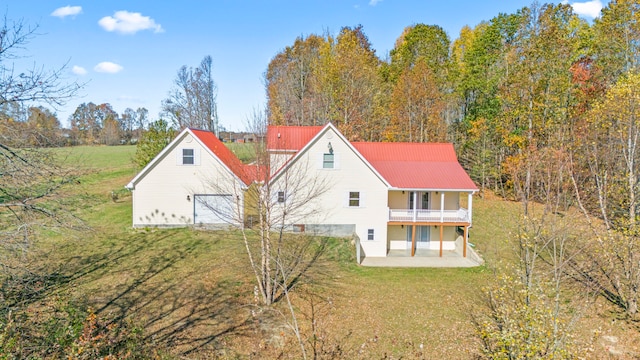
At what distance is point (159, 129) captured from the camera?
2858cm

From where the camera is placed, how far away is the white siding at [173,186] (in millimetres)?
21406

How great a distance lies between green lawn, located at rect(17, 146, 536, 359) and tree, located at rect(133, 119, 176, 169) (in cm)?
804

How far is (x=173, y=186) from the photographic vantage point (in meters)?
21.6

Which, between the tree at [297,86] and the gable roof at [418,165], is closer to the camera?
the gable roof at [418,165]

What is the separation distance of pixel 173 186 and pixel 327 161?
357 inches

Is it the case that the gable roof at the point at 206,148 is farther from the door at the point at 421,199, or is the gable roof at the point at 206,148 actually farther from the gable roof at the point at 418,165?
the door at the point at 421,199

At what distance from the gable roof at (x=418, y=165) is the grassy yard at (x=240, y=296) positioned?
4469 millimetres

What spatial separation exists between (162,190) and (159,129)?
8.88 meters

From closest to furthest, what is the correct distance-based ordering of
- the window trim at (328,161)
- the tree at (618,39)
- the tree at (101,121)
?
1. the window trim at (328,161)
2. the tree at (618,39)
3. the tree at (101,121)

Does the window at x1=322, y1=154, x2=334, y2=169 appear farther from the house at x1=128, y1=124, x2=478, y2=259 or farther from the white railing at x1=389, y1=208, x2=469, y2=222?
the white railing at x1=389, y1=208, x2=469, y2=222

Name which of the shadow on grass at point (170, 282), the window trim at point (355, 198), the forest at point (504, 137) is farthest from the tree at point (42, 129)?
the window trim at point (355, 198)

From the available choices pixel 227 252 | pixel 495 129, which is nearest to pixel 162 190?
pixel 227 252

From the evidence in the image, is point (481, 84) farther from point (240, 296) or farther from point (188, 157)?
point (240, 296)

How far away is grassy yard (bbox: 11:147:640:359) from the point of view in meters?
11.4
